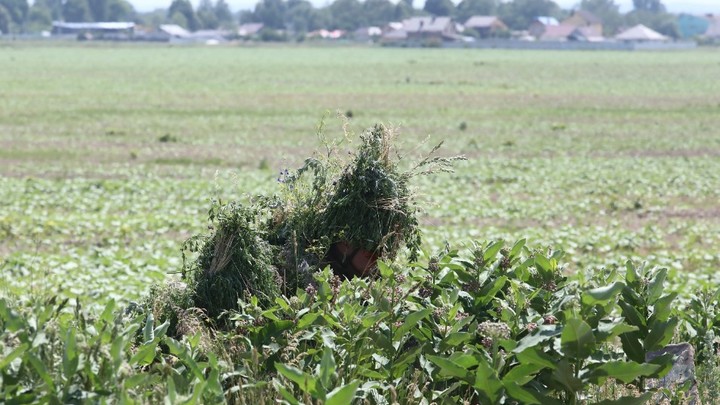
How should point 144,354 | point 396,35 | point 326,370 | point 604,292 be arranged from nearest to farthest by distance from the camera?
point 326,370 < point 144,354 < point 604,292 < point 396,35

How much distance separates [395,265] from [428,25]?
16662cm

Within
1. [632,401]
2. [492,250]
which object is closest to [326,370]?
[632,401]

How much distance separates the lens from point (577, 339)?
160 inches

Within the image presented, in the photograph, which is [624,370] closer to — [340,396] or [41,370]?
[340,396]

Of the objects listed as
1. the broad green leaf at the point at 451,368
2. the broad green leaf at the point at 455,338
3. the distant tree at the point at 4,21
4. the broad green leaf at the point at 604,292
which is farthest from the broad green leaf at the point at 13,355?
the distant tree at the point at 4,21

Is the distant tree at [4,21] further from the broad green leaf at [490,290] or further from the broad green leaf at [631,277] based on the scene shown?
the broad green leaf at [631,277]

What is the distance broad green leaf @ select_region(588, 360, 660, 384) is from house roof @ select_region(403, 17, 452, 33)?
162 metres

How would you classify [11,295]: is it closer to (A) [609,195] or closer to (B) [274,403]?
(B) [274,403]

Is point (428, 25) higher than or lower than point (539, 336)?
lower

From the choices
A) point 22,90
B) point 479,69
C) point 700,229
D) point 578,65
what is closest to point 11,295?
point 700,229

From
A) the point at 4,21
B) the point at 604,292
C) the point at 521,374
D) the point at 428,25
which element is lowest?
the point at 4,21

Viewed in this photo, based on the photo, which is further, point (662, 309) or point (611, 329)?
point (662, 309)

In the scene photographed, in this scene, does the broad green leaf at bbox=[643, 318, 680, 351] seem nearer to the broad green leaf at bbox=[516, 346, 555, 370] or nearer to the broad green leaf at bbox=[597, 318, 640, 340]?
the broad green leaf at bbox=[597, 318, 640, 340]

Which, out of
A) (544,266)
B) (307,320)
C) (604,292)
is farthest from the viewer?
(544,266)
